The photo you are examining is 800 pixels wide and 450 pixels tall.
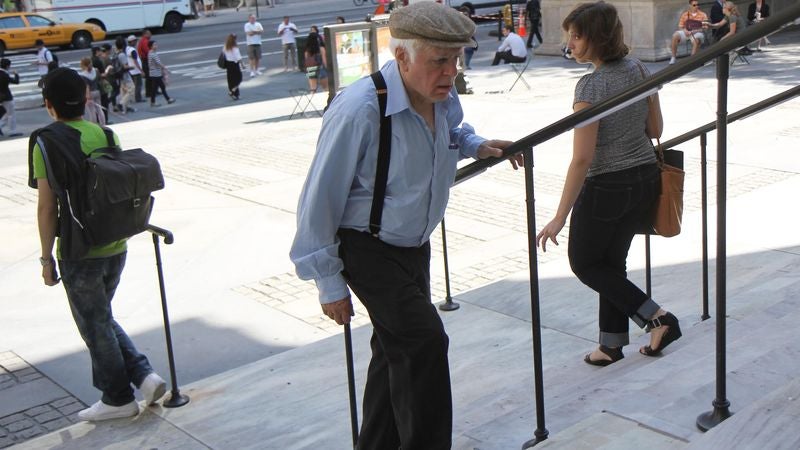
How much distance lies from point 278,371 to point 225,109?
14.3 meters

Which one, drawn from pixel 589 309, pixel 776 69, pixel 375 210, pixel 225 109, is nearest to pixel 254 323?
pixel 589 309

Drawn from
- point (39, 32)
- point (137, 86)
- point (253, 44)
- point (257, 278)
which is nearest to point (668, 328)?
point (257, 278)

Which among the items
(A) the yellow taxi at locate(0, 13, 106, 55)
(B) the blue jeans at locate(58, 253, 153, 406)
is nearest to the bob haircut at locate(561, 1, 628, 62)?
(B) the blue jeans at locate(58, 253, 153, 406)

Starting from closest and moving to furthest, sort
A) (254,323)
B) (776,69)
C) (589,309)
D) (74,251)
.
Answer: (74,251)
(589,309)
(254,323)
(776,69)

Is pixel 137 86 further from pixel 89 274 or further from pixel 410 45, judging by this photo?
pixel 410 45

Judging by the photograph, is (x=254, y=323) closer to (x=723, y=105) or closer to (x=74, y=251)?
(x=74, y=251)

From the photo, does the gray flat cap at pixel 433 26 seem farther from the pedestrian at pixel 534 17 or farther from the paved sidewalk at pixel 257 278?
the pedestrian at pixel 534 17

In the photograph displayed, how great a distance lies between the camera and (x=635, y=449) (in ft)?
9.98

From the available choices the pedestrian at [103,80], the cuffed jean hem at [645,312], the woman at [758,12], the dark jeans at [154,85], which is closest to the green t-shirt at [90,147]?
the cuffed jean hem at [645,312]

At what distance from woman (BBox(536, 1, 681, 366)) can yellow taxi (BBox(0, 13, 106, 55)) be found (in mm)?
31185

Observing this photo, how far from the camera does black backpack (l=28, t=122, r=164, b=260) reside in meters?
4.73

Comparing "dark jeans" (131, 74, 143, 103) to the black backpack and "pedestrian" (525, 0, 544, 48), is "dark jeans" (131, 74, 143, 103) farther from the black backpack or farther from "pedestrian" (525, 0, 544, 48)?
the black backpack

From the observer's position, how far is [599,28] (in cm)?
397

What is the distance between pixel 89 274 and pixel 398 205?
2.48 m
